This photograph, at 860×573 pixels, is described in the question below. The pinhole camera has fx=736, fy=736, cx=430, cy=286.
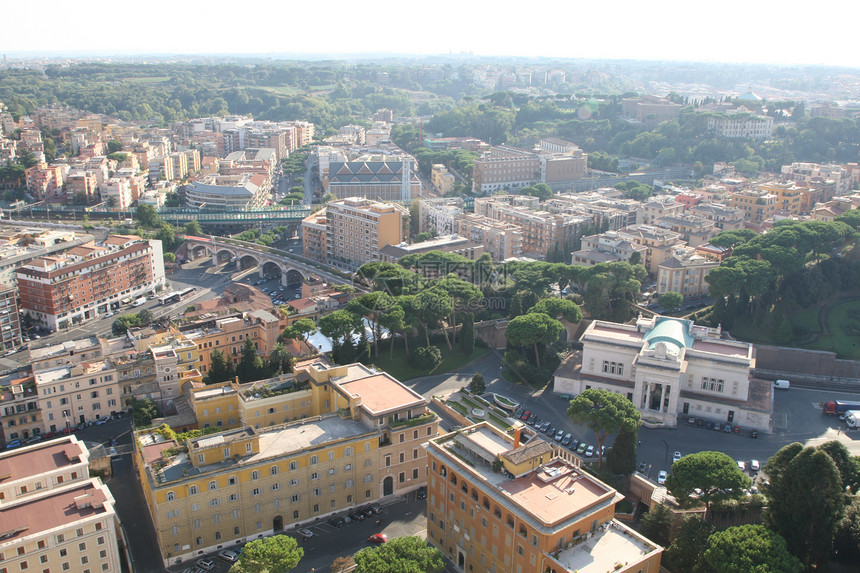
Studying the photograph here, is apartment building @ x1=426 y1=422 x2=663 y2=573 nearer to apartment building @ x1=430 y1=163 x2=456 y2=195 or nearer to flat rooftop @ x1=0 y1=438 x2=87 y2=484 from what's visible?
flat rooftop @ x1=0 y1=438 x2=87 y2=484

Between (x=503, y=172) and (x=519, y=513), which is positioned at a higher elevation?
(x=503, y=172)

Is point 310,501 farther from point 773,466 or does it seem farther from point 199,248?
point 199,248

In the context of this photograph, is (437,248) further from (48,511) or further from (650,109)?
(650,109)

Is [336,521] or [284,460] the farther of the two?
[336,521]

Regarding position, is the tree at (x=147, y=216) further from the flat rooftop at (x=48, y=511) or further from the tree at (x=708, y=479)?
the tree at (x=708, y=479)

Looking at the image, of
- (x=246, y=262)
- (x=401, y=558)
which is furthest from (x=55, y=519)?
(x=246, y=262)

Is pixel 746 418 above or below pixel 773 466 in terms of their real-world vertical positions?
below

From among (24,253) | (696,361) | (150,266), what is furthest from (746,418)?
(24,253)
